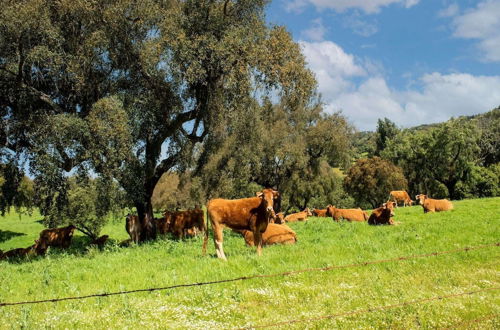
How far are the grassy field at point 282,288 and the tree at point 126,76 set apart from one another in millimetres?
5147

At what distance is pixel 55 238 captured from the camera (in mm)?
23109

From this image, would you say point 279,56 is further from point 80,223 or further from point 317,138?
point 317,138

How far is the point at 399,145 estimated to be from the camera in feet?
201

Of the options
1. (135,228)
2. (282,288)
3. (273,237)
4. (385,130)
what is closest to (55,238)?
(135,228)

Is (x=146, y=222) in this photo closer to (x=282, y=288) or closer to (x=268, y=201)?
(x=268, y=201)

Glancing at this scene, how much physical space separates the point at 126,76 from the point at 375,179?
41073 mm

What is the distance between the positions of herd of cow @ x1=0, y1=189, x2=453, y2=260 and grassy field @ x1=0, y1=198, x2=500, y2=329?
0.94m

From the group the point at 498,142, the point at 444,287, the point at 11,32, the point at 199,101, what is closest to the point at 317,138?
the point at 199,101

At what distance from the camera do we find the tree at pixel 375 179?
172 feet

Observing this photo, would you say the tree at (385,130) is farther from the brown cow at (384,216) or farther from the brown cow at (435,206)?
the brown cow at (384,216)

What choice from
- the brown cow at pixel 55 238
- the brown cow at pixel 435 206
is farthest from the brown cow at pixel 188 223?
the brown cow at pixel 435 206

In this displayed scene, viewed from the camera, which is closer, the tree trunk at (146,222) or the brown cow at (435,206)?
the tree trunk at (146,222)

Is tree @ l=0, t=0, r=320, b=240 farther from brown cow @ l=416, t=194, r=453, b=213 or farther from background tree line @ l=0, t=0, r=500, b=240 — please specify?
brown cow @ l=416, t=194, r=453, b=213

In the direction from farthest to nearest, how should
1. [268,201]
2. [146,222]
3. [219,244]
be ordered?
1. [146,222]
2. [268,201]
3. [219,244]
